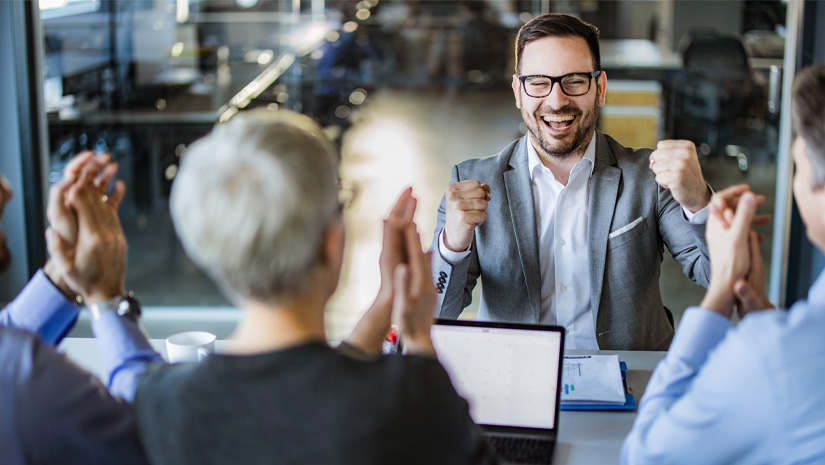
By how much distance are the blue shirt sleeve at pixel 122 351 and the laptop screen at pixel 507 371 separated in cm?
59

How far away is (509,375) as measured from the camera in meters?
1.61

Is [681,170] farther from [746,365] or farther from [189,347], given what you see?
[189,347]

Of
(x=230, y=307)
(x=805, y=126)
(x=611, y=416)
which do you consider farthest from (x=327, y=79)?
(x=805, y=126)

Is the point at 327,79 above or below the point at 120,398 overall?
above

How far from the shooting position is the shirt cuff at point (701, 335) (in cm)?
130

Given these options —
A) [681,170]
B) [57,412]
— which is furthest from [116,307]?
[681,170]

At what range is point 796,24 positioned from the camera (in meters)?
3.91

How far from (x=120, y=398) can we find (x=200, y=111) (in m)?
3.37

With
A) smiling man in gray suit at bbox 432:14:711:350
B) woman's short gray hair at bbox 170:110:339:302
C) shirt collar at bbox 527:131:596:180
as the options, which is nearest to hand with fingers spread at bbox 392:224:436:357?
woman's short gray hair at bbox 170:110:339:302

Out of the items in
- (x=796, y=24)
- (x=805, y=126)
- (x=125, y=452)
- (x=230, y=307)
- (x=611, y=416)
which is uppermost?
(x=796, y=24)

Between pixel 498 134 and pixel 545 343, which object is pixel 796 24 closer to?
pixel 545 343

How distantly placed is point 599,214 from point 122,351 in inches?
51.5

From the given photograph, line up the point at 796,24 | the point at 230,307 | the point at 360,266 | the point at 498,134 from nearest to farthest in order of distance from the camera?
the point at 796,24, the point at 230,307, the point at 360,266, the point at 498,134

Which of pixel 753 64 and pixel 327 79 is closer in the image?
pixel 753 64
